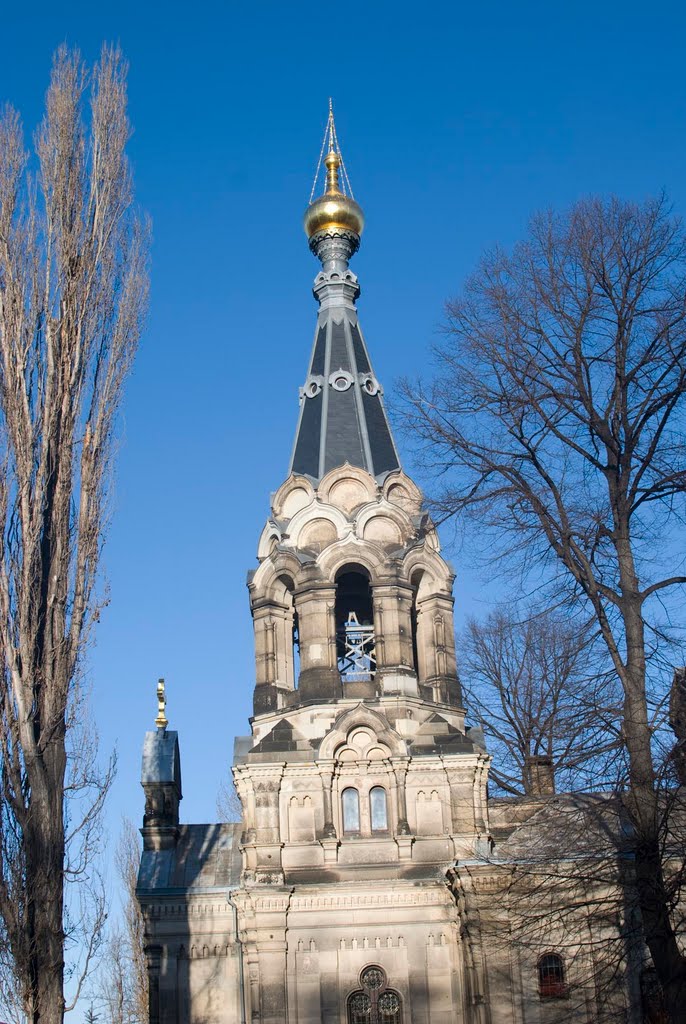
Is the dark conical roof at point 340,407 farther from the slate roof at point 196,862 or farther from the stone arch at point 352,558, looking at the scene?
the slate roof at point 196,862

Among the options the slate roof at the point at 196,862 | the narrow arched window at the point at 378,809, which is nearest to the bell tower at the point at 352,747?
the narrow arched window at the point at 378,809

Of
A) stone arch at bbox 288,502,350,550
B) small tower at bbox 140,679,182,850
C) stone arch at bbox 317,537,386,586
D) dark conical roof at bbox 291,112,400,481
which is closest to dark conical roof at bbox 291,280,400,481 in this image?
dark conical roof at bbox 291,112,400,481

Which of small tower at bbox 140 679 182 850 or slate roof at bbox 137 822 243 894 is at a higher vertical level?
small tower at bbox 140 679 182 850

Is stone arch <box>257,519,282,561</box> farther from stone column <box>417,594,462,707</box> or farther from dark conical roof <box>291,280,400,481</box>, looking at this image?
stone column <box>417,594,462,707</box>

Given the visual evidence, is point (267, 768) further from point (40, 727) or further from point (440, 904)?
point (40, 727)

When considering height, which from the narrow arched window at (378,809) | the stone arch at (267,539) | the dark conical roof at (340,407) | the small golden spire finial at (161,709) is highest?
the dark conical roof at (340,407)

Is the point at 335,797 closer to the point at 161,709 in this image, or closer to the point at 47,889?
the point at 161,709

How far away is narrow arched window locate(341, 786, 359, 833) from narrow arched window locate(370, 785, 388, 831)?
255mm

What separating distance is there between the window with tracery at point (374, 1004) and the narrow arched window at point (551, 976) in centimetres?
220

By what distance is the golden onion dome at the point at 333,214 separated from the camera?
25609 mm

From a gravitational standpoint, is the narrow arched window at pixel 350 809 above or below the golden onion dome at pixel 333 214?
below

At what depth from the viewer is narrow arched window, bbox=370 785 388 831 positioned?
20812 mm

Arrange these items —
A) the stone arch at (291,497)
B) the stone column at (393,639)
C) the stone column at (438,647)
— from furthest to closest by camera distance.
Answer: the stone arch at (291,497) → the stone column at (438,647) → the stone column at (393,639)

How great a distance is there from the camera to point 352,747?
21.0 meters
